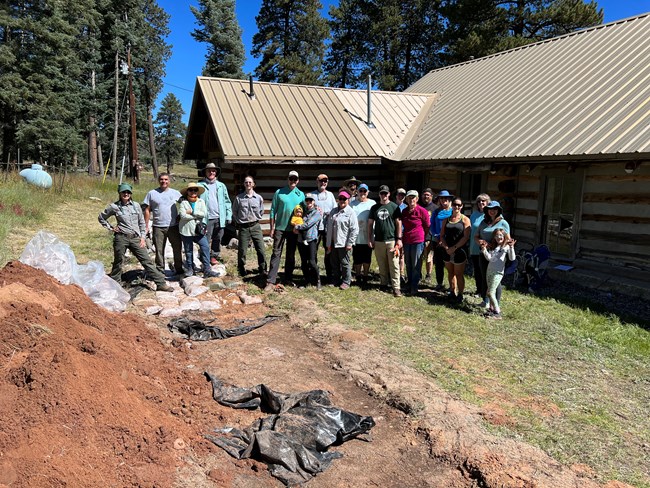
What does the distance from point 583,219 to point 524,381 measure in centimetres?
576

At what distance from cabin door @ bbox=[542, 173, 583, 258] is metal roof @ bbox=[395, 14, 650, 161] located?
104cm

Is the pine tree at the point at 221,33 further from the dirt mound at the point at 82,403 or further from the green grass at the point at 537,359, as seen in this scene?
the dirt mound at the point at 82,403

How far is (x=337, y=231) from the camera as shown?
7.95m

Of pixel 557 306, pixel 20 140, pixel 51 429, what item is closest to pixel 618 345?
pixel 557 306

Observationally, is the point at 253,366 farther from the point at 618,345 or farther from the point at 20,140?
the point at 20,140

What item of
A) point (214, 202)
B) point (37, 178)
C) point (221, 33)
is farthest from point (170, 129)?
point (214, 202)

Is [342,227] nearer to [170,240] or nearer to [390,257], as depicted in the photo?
[390,257]

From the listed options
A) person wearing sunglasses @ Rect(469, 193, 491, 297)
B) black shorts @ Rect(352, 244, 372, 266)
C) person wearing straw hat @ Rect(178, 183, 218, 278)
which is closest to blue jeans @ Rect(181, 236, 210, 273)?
person wearing straw hat @ Rect(178, 183, 218, 278)

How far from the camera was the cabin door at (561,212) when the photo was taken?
31.9 ft

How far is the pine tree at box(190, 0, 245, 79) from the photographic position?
3969cm

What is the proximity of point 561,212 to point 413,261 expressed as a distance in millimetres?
4036

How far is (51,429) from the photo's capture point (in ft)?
10.5

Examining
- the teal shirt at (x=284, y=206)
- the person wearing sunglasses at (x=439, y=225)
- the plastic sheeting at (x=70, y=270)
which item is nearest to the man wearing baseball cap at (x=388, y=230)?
the person wearing sunglasses at (x=439, y=225)

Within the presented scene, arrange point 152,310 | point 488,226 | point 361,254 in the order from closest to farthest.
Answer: point 152,310 → point 488,226 → point 361,254
